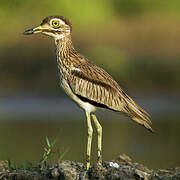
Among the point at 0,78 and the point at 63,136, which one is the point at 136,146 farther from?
the point at 0,78

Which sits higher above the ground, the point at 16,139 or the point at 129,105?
the point at 129,105

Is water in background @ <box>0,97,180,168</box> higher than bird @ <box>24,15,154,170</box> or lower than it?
lower

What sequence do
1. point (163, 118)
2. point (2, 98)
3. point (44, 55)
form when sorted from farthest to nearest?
point (44, 55)
point (2, 98)
point (163, 118)

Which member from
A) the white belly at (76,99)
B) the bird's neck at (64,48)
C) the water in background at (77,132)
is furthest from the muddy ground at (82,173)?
the water in background at (77,132)

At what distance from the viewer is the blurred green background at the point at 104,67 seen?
14.1 metres

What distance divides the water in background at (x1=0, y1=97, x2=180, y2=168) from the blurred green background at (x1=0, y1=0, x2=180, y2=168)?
0.05ft

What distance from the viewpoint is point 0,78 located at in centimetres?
1947

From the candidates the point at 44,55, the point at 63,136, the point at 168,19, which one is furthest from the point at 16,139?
the point at 168,19

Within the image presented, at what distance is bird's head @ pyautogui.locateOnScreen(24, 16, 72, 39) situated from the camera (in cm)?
961

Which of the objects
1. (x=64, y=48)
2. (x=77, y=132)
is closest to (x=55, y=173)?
(x=64, y=48)

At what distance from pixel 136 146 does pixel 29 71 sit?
6.29 metres

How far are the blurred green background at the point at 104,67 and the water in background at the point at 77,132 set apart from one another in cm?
2

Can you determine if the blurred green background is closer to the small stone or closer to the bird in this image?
the bird

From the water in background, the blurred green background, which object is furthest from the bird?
the blurred green background
